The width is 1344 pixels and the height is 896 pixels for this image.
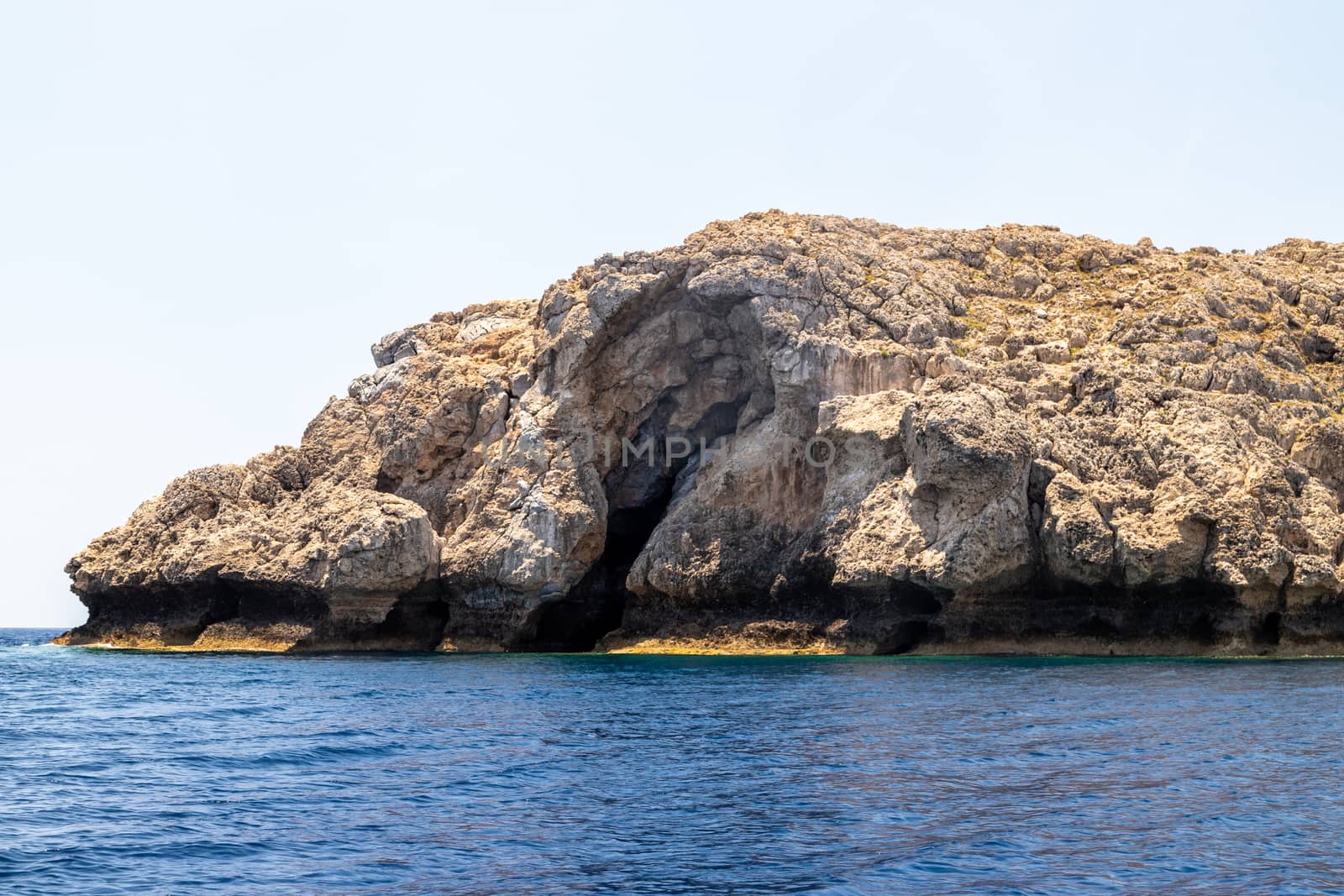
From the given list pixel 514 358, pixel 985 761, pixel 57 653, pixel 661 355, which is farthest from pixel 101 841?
pixel 57 653

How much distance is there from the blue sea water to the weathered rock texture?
11243mm

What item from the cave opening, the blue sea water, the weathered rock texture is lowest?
the blue sea water


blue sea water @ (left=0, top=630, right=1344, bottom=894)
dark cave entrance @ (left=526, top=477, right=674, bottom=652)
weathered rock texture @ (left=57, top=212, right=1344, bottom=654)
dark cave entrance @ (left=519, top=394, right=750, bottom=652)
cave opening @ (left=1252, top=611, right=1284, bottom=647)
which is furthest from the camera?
dark cave entrance @ (left=519, top=394, right=750, bottom=652)

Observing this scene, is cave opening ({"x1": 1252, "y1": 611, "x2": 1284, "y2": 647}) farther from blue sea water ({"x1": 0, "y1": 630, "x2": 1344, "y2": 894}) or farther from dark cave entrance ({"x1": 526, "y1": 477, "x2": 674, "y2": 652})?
dark cave entrance ({"x1": 526, "y1": 477, "x2": 674, "y2": 652})

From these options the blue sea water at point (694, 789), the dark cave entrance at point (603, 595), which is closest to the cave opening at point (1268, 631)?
the blue sea water at point (694, 789)

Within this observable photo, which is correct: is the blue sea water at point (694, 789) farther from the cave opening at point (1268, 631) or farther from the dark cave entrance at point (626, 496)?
the dark cave entrance at point (626, 496)

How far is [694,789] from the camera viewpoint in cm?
2080

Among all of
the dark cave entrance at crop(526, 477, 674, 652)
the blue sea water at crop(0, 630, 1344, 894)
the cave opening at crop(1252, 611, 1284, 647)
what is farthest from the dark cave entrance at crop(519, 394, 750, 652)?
the blue sea water at crop(0, 630, 1344, 894)

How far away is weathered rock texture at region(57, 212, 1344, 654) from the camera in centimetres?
4829

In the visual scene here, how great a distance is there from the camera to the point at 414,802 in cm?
1975

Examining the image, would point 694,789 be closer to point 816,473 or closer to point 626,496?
point 816,473

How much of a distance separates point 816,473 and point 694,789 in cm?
3718

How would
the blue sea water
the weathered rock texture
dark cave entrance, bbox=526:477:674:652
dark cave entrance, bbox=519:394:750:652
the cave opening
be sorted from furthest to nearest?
dark cave entrance, bbox=519:394:750:652, dark cave entrance, bbox=526:477:674:652, the weathered rock texture, the cave opening, the blue sea water

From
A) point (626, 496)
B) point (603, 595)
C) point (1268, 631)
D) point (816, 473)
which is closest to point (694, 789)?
point (1268, 631)
